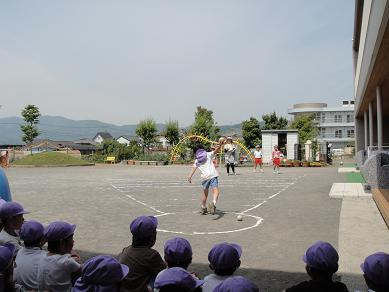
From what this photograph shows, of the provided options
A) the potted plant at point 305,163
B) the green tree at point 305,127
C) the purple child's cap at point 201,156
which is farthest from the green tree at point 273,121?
the purple child's cap at point 201,156

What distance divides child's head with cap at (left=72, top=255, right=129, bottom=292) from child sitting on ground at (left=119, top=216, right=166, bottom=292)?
96cm

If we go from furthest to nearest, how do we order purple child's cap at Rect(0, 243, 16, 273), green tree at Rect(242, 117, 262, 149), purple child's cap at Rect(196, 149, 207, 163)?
green tree at Rect(242, 117, 262, 149) < purple child's cap at Rect(196, 149, 207, 163) < purple child's cap at Rect(0, 243, 16, 273)

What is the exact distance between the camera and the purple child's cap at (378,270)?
10.1 feet

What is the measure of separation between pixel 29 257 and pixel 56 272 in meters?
0.36

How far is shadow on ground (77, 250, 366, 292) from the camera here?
17.6 ft

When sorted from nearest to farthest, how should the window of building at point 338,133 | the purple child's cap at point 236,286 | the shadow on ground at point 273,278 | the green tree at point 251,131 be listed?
the purple child's cap at point 236,286, the shadow on ground at point 273,278, the green tree at point 251,131, the window of building at point 338,133

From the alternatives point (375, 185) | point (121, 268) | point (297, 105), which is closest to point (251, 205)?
point (375, 185)

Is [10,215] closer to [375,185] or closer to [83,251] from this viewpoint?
[83,251]

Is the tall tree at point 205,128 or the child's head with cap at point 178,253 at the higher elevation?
the tall tree at point 205,128

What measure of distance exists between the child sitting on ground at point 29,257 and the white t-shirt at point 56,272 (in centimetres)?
7

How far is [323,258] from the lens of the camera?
3.43m

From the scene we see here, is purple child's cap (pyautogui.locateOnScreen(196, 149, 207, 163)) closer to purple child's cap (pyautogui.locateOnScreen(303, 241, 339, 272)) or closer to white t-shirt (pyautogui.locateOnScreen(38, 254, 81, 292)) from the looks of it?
white t-shirt (pyautogui.locateOnScreen(38, 254, 81, 292))

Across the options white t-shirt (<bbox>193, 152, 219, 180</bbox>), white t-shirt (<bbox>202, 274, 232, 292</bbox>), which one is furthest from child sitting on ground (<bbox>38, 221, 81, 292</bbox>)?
white t-shirt (<bbox>193, 152, 219, 180</bbox>)

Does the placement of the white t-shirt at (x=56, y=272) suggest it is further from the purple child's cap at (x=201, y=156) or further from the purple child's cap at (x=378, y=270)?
the purple child's cap at (x=201, y=156)
